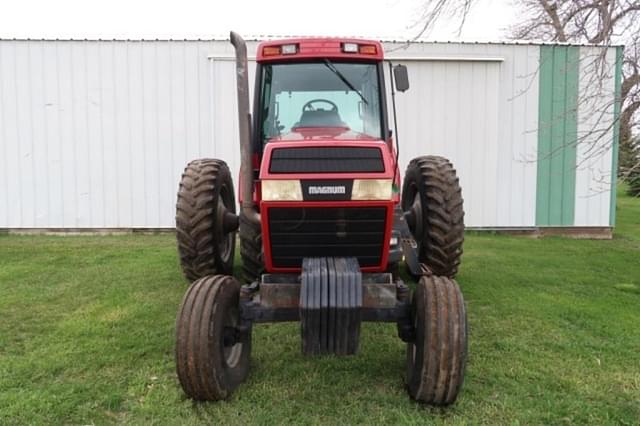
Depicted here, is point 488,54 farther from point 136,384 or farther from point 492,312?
point 136,384

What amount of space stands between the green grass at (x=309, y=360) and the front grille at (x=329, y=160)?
1287 mm

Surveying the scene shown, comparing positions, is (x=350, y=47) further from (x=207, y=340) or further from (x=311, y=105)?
(x=207, y=340)

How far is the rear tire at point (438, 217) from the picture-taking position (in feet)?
14.5

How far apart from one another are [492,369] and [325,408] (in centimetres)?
118

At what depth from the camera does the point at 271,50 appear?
3.99 m

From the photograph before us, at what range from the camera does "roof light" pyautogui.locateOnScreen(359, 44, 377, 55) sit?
3.96 metres

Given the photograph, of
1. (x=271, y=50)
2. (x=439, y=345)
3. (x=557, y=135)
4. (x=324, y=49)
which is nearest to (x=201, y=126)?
(x=271, y=50)

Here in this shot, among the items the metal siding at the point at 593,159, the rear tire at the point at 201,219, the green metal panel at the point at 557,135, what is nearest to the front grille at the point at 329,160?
the rear tire at the point at 201,219

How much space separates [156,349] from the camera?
367 cm

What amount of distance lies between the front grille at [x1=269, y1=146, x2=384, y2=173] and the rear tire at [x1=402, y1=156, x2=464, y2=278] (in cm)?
155

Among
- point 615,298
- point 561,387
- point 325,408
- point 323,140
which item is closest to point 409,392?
point 325,408

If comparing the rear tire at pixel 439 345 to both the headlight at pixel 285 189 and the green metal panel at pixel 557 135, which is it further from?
the green metal panel at pixel 557 135

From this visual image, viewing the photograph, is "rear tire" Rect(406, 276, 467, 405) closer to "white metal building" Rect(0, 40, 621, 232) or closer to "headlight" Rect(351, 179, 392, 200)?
"headlight" Rect(351, 179, 392, 200)

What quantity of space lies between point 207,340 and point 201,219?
1623mm
